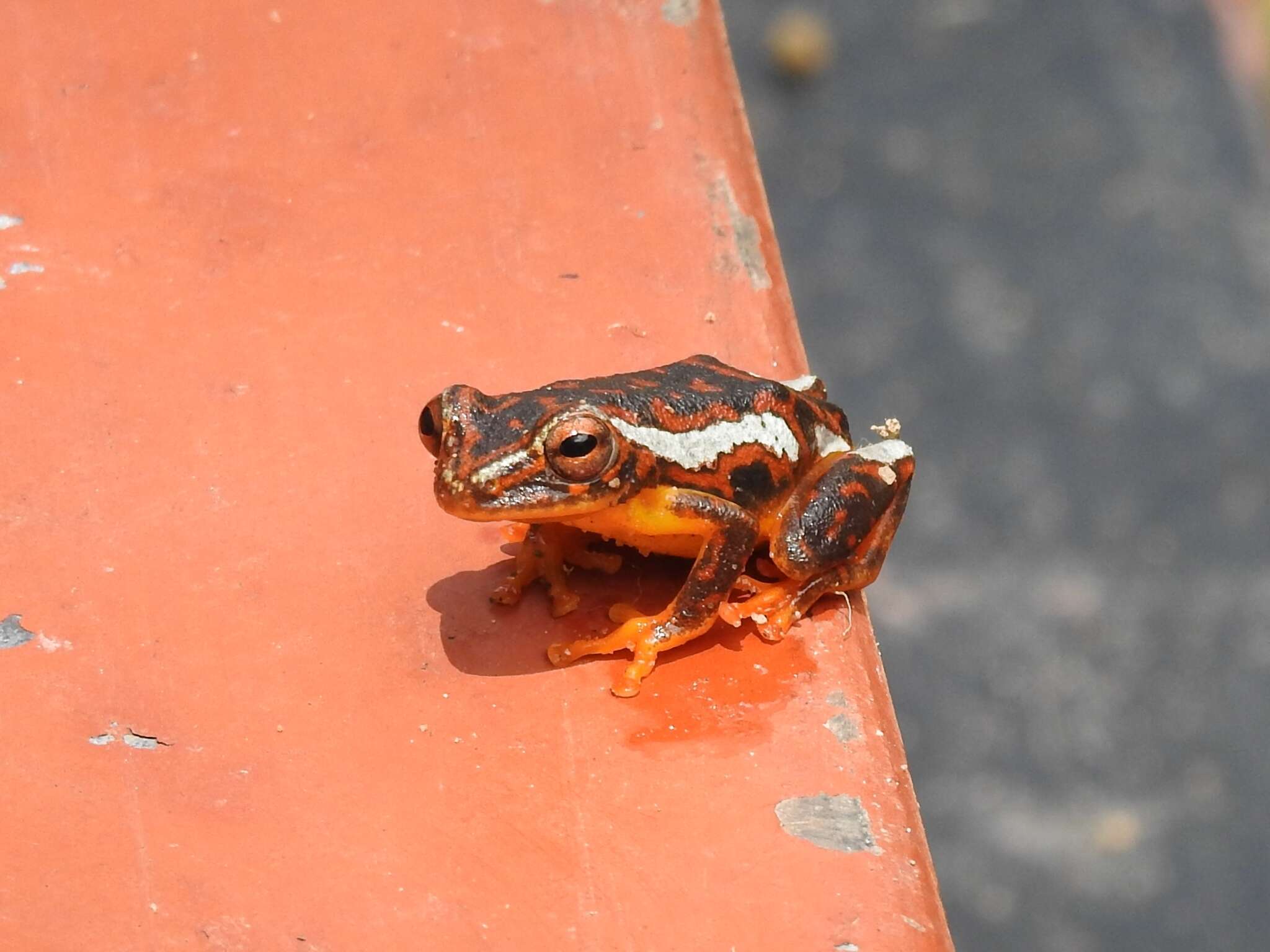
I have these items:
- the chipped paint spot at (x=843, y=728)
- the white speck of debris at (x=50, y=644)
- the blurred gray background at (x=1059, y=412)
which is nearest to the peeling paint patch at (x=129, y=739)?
the white speck of debris at (x=50, y=644)

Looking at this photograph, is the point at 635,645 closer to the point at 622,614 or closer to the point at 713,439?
the point at 622,614

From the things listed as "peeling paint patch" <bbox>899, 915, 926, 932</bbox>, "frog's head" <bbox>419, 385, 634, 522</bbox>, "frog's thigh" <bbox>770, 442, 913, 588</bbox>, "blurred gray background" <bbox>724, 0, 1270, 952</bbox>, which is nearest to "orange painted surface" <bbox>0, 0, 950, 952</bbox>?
"peeling paint patch" <bbox>899, 915, 926, 932</bbox>

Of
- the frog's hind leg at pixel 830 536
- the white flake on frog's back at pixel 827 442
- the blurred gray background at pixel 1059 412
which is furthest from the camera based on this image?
the blurred gray background at pixel 1059 412

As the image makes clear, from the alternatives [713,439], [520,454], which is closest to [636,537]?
[713,439]

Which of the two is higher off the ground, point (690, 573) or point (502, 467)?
point (502, 467)

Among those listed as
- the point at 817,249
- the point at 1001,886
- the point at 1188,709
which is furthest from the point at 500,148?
the point at 817,249

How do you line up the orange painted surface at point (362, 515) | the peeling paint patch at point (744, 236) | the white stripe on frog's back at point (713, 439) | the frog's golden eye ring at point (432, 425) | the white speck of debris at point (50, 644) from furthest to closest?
1. the peeling paint patch at point (744, 236)
2. the white stripe on frog's back at point (713, 439)
3. the frog's golden eye ring at point (432, 425)
4. the white speck of debris at point (50, 644)
5. the orange painted surface at point (362, 515)

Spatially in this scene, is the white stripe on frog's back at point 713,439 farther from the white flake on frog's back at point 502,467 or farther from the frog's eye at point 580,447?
the white flake on frog's back at point 502,467

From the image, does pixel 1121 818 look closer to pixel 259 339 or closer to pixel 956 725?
pixel 956 725
